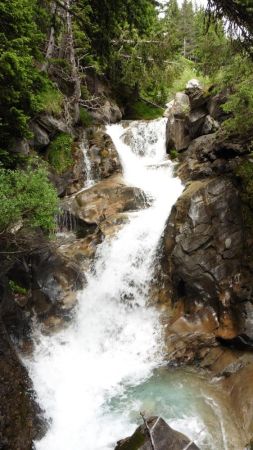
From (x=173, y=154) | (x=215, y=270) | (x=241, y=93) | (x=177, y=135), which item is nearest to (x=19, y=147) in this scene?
(x=241, y=93)

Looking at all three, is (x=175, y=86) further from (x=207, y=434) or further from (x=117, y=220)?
(x=207, y=434)

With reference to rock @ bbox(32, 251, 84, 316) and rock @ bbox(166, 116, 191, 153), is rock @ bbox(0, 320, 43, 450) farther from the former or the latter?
rock @ bbox(166, 116, 191, 153)

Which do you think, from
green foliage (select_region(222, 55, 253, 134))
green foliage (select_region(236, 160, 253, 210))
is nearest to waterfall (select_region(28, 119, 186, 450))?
green foliage (select_region(236, 160, 253, 210))

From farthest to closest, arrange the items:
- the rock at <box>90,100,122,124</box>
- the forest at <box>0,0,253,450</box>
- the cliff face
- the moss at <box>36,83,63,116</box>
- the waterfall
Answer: the rock at <box>90,100,122,124</box>
the moss at <box>36,83,63,116</box>
the cliff face
the waterfall
the forest at <box>0,0,253,450</box>

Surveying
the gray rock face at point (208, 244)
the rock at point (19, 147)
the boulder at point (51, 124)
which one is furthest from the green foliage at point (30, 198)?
the boulder at point (51, 124)

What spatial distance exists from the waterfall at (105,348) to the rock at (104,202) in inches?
28.8

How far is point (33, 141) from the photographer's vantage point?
693 inches

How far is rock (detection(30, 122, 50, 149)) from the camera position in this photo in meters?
17.6

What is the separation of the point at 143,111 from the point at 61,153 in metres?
13.0

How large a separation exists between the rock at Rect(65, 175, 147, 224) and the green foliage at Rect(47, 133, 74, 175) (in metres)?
2.08

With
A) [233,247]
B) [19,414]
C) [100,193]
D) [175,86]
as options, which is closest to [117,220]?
[100,193]

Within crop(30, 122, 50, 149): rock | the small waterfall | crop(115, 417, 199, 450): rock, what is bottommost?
crop(115, 417, 199, 450): rock

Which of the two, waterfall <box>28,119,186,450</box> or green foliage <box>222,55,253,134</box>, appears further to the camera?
green foliage <box>222,55,253,134</box>

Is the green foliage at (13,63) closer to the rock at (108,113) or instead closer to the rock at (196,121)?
the rock at (196,121)
